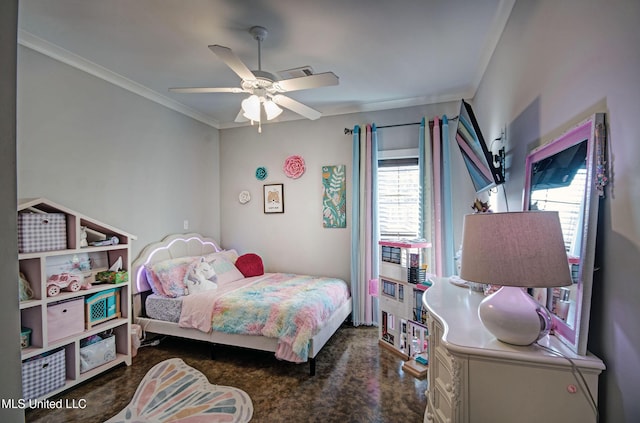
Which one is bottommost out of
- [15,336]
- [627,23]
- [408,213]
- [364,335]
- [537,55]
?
[364,335]

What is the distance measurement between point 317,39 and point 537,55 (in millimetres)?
1534

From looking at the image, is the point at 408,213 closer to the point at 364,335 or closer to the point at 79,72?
the point at 364,335

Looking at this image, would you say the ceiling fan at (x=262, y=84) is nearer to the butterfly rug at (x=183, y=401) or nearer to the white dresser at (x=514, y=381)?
the white dresser at (x=514, y=381)

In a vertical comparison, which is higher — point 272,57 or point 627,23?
point 272,57

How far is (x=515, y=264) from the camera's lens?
3.43ft

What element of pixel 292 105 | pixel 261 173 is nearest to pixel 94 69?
pixel 292 105

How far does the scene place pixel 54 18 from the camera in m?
2.11

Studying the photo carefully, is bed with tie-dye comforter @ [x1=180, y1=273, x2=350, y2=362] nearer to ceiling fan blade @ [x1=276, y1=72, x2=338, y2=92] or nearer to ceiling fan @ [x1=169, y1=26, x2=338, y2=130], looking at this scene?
ceiling fan @ [x1=169, y1=26, x2=338, y2=130]

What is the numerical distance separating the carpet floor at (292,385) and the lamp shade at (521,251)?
4.96 ft

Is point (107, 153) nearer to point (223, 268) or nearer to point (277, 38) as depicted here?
point (223, 268)

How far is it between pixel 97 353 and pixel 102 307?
38 cm

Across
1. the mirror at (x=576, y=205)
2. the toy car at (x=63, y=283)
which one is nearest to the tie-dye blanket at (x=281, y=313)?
the toy car at (x=63, y=283)

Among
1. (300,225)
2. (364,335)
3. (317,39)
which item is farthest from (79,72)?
(364,335)

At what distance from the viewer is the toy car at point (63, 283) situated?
2209 mm
